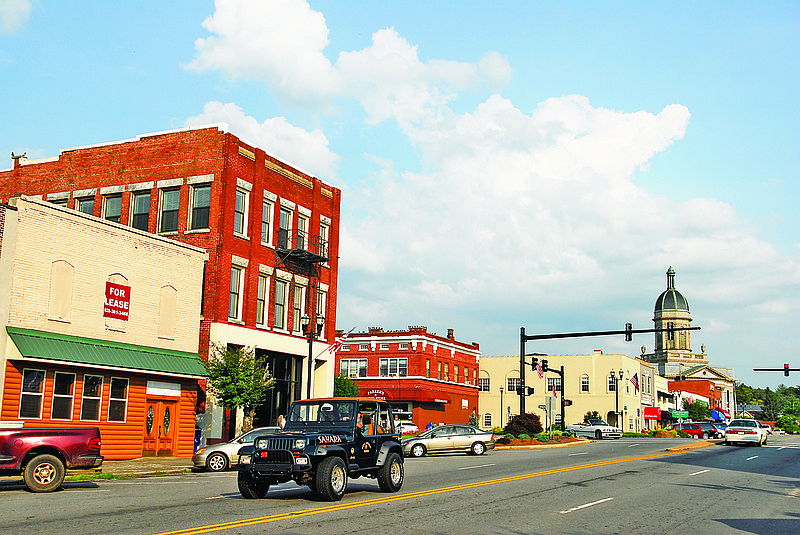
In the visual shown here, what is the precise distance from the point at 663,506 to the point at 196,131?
28050 mm

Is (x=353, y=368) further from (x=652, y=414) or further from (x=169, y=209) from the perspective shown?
(x=169, y=209)

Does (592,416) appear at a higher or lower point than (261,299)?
lower

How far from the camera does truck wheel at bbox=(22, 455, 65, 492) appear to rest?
17562 mm

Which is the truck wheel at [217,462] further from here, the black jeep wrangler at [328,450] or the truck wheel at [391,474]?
the truck wheel at [391,474]

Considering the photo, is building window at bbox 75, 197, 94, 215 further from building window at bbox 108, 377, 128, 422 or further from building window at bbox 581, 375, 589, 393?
building window at bbox 581, 375, 589, 393

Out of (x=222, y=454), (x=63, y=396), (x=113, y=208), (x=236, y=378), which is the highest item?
(x=113, y=208)

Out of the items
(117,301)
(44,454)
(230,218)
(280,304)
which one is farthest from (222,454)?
(280,304)

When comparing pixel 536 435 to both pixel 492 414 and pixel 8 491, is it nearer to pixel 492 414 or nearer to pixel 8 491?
pixel 8 491

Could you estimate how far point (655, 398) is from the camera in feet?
346

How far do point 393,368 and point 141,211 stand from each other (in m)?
36.5

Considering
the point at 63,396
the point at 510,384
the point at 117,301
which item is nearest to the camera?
the point at 63,396

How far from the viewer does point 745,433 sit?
157 ft

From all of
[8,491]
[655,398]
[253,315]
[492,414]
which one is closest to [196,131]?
[253,315]

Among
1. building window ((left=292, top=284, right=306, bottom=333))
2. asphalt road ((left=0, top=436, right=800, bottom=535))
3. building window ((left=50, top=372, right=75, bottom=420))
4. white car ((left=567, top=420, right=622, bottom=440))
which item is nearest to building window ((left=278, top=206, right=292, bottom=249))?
building window ((left=292, top=284, right=306, bottom=333))
